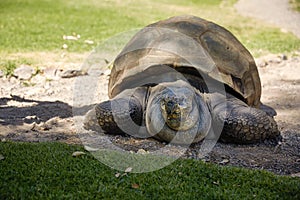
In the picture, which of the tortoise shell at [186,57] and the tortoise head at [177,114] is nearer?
the tortoise head at [177,114]

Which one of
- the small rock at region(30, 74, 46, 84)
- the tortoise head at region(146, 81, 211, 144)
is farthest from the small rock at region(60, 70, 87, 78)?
the tortoise head at region(146, 81, 211, 144)

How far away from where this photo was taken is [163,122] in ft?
13.0

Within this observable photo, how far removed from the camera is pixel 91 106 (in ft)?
18.4

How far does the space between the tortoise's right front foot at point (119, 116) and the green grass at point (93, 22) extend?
4.20m

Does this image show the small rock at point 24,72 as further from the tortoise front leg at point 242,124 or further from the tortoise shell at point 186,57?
the tortoise front leg at point 242,124

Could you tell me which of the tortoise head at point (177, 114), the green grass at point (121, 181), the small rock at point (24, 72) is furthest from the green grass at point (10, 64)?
the green grass at point (121, 181)

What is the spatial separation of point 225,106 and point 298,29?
8.30m

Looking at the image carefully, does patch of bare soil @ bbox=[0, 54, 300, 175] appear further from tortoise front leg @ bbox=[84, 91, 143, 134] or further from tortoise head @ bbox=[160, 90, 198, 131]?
tortoise head @ bbox=[160, 90, 198, 131]

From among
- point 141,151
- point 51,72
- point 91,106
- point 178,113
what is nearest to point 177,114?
point 178,113

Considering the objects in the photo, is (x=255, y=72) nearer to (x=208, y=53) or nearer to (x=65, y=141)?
(x=208, y=53)

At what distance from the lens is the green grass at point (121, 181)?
3055 mm

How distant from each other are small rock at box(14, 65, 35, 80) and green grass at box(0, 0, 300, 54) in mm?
1307

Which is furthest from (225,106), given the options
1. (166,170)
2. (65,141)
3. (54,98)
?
(54,98)

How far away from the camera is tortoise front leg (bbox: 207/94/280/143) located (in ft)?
13.6
